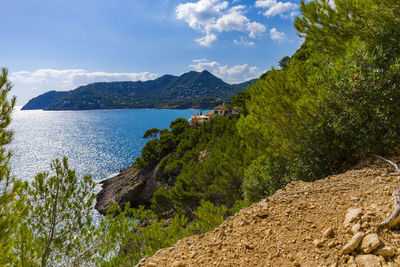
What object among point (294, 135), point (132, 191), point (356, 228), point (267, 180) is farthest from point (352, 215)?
point (132, 191)

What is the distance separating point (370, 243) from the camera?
8.56ft

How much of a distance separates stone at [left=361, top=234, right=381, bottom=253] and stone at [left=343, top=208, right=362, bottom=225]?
45 cm

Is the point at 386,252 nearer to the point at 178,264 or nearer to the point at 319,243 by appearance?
the point at 319,243

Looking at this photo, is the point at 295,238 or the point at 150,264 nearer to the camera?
the point at 295,238

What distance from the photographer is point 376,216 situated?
3.06 m

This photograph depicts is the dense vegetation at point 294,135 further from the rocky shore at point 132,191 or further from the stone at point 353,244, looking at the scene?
the rocky shore at point 132,191

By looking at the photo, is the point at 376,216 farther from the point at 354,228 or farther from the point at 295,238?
the point at 295,238

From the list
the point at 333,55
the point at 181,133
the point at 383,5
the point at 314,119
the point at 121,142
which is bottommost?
the point at 121,142

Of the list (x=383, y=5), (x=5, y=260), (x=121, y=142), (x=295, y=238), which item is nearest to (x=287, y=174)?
(x=295, y=238)

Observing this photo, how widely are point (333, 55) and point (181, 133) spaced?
32.0 meters

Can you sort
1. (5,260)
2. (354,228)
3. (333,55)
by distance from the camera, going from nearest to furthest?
1. (354,228)
2. (5,260)
3. (333,55)

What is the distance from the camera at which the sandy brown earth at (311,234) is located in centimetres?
272

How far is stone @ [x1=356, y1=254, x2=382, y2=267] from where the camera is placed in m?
2.41

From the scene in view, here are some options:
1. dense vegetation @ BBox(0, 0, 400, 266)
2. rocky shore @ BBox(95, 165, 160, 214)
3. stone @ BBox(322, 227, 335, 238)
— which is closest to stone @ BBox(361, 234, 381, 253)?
stone @ BBox(322, 227, 335, 238)
